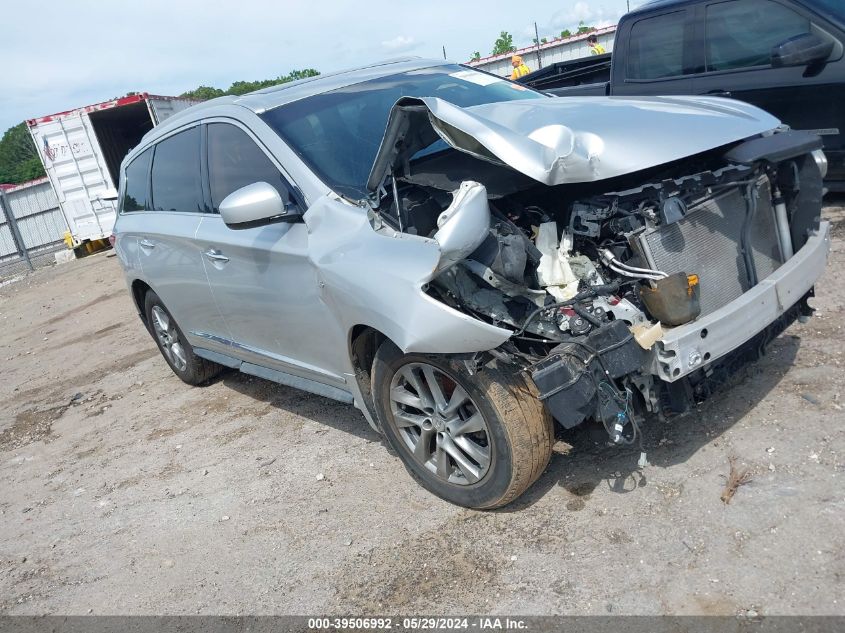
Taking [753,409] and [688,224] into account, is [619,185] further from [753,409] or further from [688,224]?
[753,409]

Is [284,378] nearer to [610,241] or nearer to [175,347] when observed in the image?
[175,347]

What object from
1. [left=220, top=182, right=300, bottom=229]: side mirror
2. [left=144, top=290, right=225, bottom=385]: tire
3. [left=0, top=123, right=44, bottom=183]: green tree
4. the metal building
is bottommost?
[left=144, top=290, right=225, bottom=385]: tire

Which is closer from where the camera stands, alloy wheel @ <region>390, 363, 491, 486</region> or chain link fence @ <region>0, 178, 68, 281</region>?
alloy wheel @ <region>390, 363, 491, 486</region>

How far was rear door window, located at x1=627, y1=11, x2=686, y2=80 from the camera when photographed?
6.57 metres

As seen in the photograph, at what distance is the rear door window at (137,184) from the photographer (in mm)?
5379

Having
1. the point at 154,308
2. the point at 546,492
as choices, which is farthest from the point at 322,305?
the point at 154,308

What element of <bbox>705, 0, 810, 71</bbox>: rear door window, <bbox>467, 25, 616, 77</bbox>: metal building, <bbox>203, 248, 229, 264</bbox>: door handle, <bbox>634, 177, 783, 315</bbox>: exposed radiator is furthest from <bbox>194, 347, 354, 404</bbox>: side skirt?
<bbox>467, 25, 616, 77</bbox>: metal building

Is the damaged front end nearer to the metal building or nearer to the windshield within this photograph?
the windshield

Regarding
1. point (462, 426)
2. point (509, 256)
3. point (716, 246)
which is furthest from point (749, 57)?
point (462, 426)

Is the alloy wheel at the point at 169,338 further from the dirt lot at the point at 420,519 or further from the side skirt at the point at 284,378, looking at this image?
the dirt lot at the point at 420,519

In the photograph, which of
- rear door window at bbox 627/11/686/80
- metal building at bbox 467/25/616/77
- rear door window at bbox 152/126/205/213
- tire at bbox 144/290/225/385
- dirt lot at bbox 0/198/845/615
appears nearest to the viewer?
dirt lot at bbox 0/198/845/615

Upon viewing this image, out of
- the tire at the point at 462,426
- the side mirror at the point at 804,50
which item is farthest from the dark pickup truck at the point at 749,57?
the tire at the point at 462,426

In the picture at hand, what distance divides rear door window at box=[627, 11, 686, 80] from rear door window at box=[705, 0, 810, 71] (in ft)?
Answer: 0.92

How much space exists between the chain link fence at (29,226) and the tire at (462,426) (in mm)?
18092
